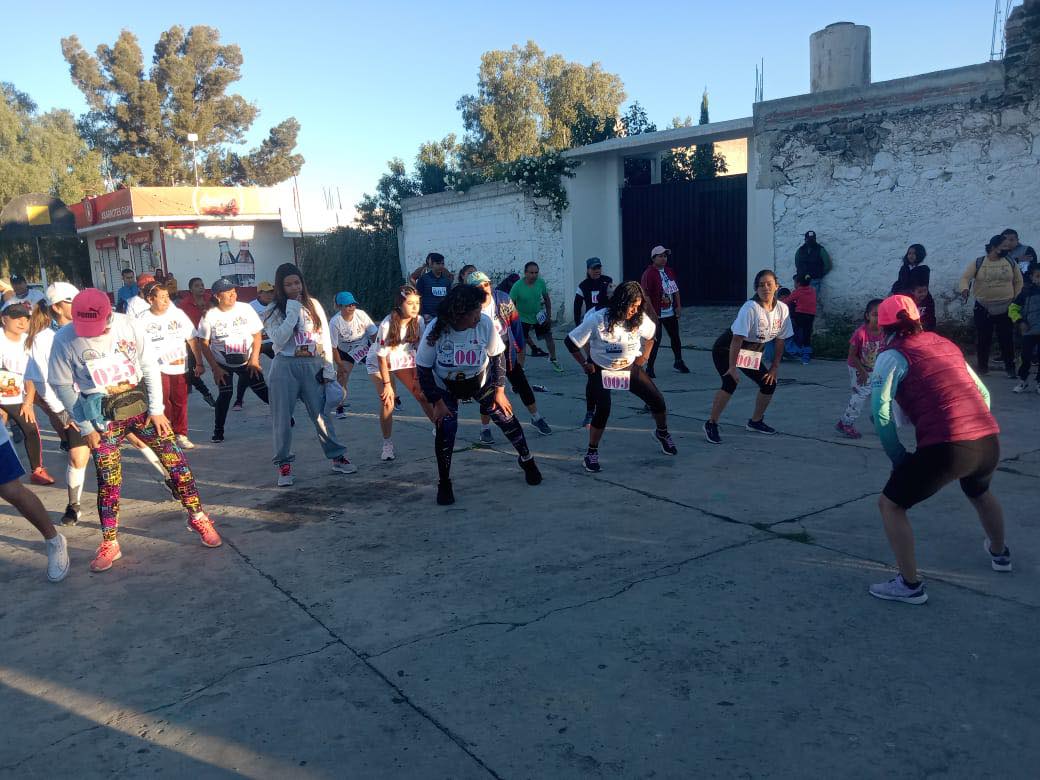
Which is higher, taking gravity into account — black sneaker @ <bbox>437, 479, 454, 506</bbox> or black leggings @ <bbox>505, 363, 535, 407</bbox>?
black leggings @ <bbox>505, 363, 535, 407</bbox>

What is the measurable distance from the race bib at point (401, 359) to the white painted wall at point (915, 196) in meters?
8.21

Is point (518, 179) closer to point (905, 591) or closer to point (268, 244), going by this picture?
point (905, 591)

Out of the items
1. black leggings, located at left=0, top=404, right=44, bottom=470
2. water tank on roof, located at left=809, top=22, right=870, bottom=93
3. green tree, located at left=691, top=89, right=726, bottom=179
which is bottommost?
black leggings, located at left=0, top=404, right=44, bottom=470

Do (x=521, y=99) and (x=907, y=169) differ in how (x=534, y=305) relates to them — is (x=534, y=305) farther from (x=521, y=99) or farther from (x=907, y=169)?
(x=521, y=99)

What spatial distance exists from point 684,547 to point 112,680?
3008mm

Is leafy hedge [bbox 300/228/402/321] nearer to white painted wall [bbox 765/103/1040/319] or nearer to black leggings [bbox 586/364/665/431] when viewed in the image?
white painted wall [bbox 765/103/1040/319]

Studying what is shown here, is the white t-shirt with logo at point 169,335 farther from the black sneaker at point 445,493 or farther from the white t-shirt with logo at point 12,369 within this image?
the black sneaker at point 445,493

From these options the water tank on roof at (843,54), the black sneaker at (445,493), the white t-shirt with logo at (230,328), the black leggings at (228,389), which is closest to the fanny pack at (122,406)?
the black sneaker at (445,493)

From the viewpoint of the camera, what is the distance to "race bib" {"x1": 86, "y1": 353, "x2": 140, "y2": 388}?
189 inches

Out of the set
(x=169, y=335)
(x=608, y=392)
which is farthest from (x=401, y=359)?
(x=169, y=335)

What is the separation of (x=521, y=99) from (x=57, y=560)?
42102 millimetres

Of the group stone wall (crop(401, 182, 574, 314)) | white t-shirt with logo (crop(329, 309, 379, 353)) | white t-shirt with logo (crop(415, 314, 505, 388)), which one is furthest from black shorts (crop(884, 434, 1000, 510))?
stone wall (crop(401, 182, 574, 314))

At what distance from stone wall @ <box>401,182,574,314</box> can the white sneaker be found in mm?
13213

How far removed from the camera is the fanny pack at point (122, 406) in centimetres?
482
